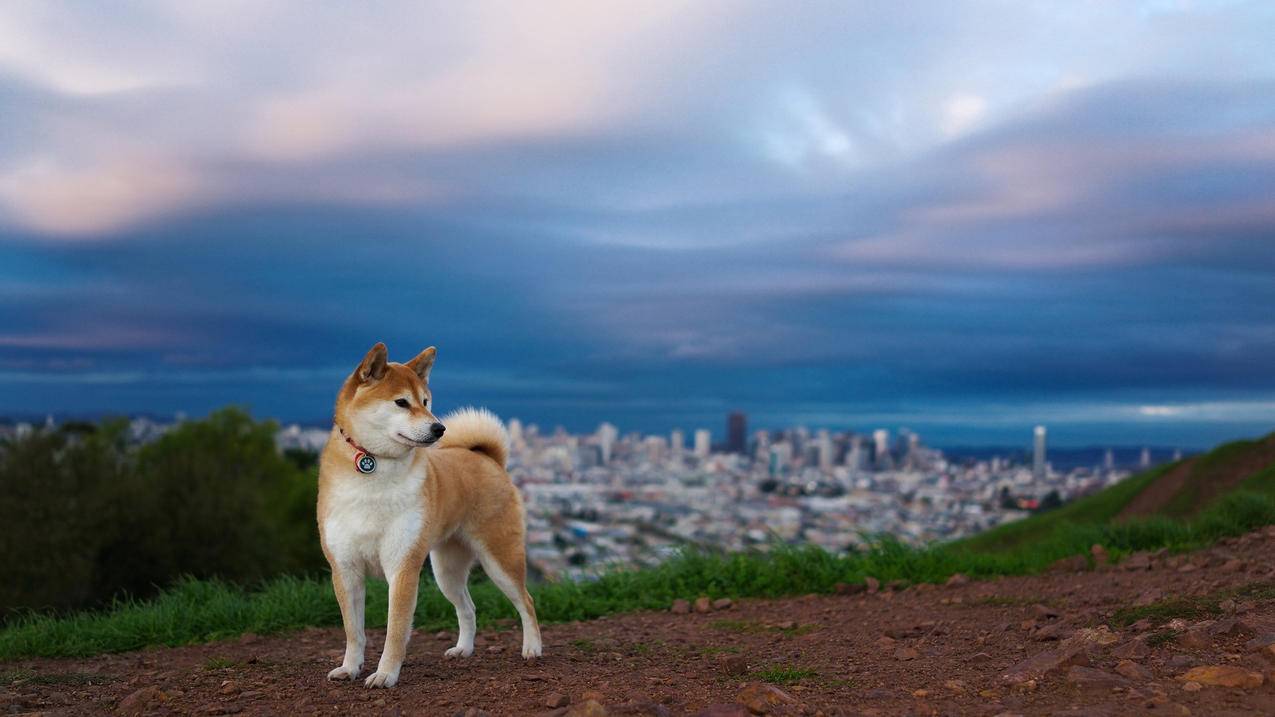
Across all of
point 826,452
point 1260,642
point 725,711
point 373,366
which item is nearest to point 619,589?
point 373,366

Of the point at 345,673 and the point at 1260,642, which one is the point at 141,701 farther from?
the point at 1260,642

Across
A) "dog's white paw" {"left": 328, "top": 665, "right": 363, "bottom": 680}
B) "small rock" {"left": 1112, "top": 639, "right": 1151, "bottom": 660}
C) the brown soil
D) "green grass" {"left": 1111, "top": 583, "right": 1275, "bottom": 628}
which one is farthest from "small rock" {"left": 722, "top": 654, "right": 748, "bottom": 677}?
the brown soil

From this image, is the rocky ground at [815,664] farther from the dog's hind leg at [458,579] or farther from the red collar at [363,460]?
the red collar at [363,460]

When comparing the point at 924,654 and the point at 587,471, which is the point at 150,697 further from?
the point at 587,471

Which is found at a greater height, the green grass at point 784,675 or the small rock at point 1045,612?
the small rock at point 1045,612

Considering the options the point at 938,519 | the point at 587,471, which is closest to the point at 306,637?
the point at 938,519

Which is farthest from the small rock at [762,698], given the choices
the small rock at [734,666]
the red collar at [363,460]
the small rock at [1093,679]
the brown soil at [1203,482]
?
the brown soil at [1203,482]

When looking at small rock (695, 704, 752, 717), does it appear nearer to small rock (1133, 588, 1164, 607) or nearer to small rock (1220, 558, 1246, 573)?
small rock (1133, 588, 1164, 607)
